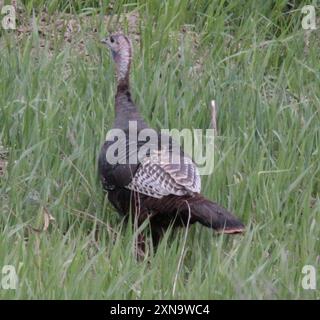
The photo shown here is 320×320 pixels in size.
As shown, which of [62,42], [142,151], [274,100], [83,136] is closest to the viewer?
[142,151]

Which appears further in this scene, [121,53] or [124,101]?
[121,53]

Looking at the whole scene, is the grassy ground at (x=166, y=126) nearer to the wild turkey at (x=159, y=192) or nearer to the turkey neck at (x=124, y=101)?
the wild turkey at (x=159, y=192)

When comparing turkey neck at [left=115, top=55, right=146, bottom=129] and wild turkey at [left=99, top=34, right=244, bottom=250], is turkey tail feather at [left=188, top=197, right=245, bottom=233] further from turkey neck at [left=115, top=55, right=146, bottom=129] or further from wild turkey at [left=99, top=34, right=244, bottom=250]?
turkey neck at [left=115, top=55, right=146, bottom=129]

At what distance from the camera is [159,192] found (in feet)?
20.8

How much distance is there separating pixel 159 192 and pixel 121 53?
3.75 feet

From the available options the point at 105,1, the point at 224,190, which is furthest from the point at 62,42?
the point at 224,190

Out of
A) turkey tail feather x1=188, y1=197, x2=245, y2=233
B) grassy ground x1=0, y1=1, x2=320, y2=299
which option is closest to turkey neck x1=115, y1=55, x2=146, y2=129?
grassy ground x1=0, y1=1, x2=320, y2=299

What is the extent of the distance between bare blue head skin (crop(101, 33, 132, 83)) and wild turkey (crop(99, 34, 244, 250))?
1.50 ft

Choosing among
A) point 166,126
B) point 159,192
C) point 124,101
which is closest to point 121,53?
point 124,101

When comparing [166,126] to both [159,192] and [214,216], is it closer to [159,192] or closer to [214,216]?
[159,192]

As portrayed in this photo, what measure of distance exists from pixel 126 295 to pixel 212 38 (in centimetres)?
331

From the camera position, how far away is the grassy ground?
18.9 ft
